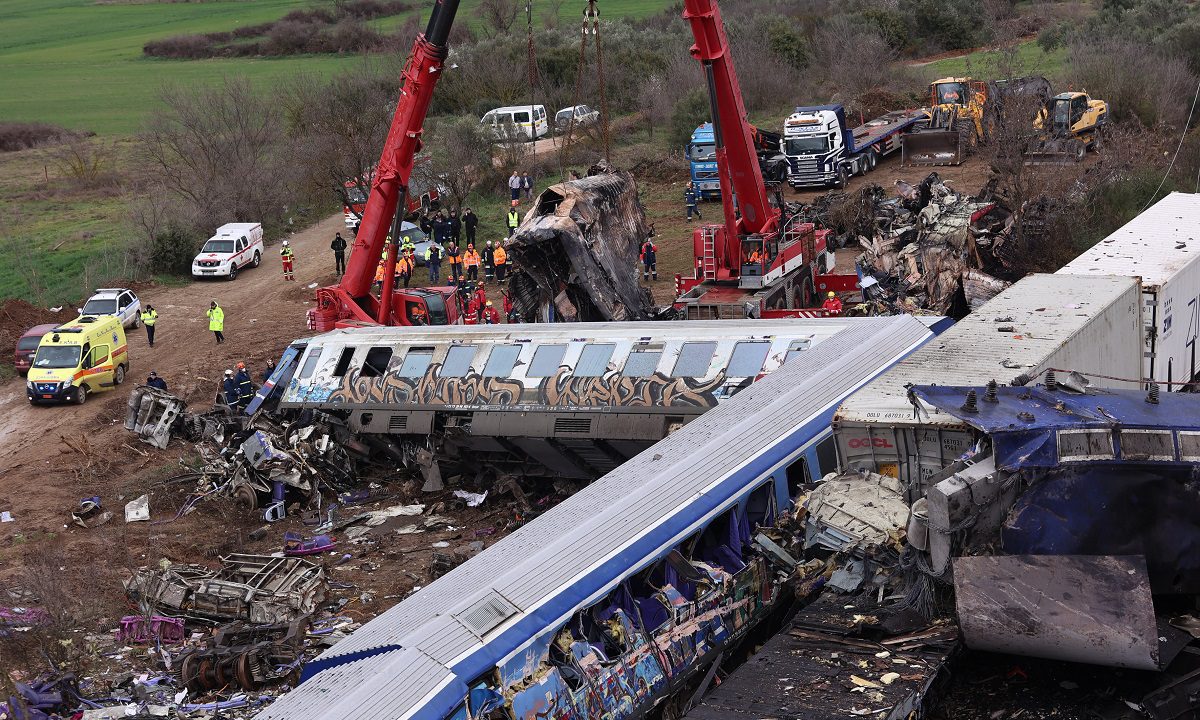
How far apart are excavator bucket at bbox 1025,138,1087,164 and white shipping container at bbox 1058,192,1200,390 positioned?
14293 millimetres

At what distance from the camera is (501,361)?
20578 millimetres

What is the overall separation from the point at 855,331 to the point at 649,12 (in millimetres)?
70791

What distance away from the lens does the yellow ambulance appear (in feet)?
93.1

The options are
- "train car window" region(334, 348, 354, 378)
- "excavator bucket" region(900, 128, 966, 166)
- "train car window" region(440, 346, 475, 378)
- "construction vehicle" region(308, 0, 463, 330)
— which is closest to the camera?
"train car window" region(440, 346, 475, 378)

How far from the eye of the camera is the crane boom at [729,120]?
2288 centimetres

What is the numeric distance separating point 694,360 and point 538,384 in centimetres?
254

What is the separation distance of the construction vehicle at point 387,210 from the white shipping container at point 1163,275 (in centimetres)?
Result: 1249

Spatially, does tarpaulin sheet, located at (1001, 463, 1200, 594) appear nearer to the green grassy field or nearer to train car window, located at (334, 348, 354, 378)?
train car window, located at (334, 348, 354, 378)

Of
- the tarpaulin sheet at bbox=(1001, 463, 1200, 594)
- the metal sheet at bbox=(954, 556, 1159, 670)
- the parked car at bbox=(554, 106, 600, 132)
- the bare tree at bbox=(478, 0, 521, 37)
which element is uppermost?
the bare tree at bbox=(478, 0, 521, 37)

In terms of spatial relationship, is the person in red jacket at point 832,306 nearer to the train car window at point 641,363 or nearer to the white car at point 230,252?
the train car window at point 641,363

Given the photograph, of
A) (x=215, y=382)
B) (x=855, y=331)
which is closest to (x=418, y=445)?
(x=855, y=331)

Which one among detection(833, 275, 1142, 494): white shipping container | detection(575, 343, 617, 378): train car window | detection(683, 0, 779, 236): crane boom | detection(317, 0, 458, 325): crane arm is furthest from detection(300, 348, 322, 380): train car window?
detection(833, 275, 1142, 494): white shipping container

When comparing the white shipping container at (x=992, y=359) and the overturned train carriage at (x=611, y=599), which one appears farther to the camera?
the white shipping container at (x=992, y=359)

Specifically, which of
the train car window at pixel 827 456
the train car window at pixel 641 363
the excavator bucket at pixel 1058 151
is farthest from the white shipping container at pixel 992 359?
the excavator bucket at pixel 1058 151
